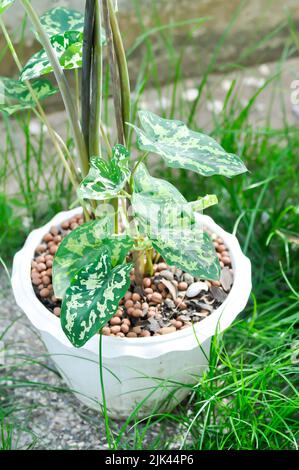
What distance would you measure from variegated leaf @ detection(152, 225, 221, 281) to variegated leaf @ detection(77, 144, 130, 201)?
0.10m

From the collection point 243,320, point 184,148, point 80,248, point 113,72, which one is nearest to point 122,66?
point 113,72

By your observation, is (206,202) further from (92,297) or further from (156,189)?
(92,297)

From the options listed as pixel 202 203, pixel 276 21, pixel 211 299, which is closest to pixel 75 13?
pixel 202 203

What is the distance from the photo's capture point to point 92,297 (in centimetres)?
96

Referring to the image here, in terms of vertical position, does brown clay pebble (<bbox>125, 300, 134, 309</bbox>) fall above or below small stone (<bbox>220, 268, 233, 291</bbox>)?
below

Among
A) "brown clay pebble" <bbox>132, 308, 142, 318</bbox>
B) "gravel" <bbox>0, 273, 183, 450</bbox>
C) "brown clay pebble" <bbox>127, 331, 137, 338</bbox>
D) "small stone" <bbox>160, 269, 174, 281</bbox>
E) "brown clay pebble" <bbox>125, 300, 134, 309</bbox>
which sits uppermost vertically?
"small stone" <bbox>160, 269, 174, 281</bbox>

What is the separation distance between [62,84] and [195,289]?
0.38 meters

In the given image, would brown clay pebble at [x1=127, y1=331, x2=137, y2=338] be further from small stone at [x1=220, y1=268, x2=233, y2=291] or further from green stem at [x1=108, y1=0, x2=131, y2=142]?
green stem at [x1=108, y1=0, x2=131, y2=142]

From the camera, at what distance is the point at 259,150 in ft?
5.57

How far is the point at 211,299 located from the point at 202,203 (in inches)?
7.5

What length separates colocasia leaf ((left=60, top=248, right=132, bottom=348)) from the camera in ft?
3.09

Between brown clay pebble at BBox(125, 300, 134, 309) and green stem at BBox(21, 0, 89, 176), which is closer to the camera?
green stem at BBox(21, 0, 89, 176)

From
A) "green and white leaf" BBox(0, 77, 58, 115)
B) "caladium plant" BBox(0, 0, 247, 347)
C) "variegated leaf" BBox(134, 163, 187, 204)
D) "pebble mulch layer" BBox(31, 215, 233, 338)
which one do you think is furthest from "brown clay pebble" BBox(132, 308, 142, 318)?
"green and white leaf" BBox(0, 77, 58, 115)
